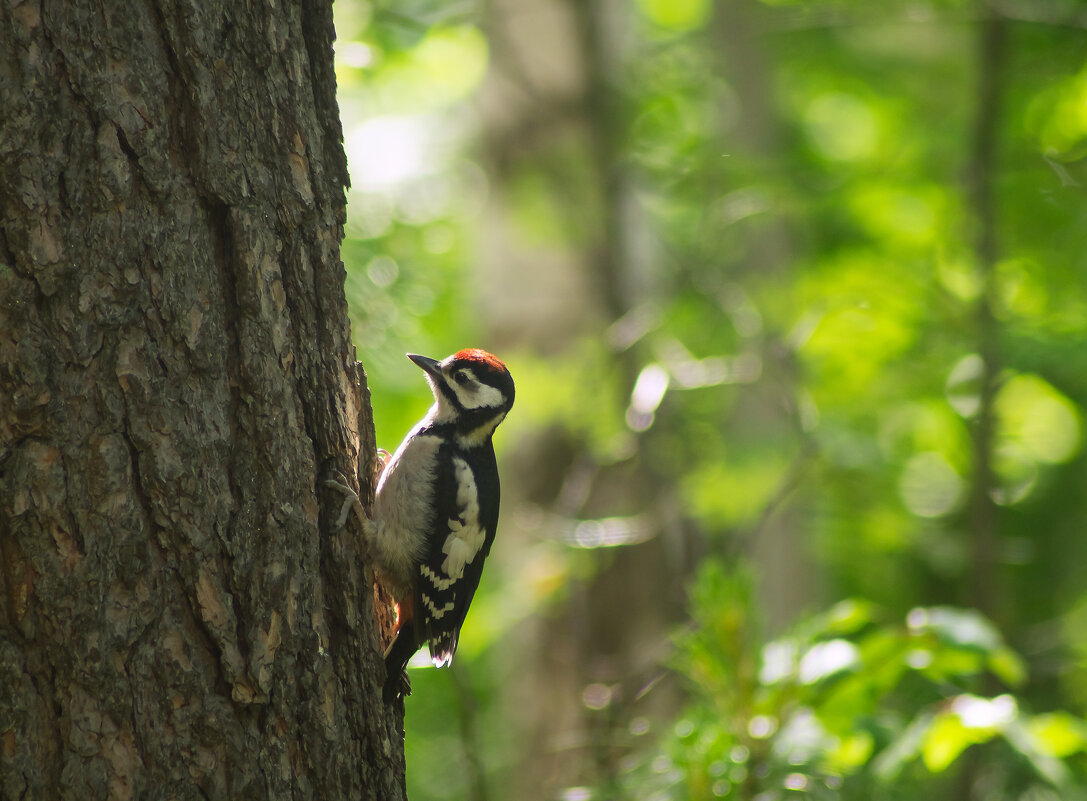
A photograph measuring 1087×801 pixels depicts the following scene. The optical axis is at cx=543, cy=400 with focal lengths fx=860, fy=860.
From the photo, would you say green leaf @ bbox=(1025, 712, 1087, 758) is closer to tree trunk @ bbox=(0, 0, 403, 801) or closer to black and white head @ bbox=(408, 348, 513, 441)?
tree trunk @ bbox=(0, 0, 403, 801)

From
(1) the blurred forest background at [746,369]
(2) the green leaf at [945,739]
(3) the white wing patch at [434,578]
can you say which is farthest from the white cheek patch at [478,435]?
(2) the green leaf at [945,739]

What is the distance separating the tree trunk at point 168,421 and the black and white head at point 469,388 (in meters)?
1.07

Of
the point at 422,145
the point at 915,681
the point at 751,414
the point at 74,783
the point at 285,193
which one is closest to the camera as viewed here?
the point at 74,783

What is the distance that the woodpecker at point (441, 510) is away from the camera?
87.2 inches

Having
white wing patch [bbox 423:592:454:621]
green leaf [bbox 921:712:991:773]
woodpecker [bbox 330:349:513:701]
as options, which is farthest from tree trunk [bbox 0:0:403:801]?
green leaf [bbox 921:712:991:773]

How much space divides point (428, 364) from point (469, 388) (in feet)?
0.50

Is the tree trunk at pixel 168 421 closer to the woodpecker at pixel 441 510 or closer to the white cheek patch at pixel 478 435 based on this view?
the woodpecker at pixel 441 510

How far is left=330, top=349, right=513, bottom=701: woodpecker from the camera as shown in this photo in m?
2.21

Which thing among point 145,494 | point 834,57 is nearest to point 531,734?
point 145,494

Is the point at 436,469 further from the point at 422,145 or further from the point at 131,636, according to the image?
the point at 422,145

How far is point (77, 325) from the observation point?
1.33m

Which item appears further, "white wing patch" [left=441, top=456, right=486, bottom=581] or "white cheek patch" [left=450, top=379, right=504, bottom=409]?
"white cheek patch" [left=450, top=379, right=504, bottom=409]

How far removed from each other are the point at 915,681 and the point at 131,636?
3.22 metres

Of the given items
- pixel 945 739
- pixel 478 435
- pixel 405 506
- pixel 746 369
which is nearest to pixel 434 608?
pixel 405 506
